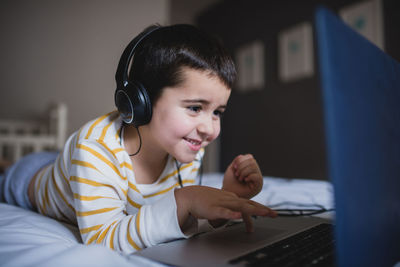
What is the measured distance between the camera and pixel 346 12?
215cm

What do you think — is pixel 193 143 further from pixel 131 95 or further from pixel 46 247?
pixel 46 247

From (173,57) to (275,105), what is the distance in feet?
7.34

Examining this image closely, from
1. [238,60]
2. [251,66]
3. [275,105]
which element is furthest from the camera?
[238,60]

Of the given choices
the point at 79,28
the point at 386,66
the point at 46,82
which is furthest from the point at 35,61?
the point at 386,66

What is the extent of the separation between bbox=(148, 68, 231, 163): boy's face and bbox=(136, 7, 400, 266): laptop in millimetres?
203

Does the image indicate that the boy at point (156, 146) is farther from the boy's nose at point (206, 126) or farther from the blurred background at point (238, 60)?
the blurred background at point (238, 60)

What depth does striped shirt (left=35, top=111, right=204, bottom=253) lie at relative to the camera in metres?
0.48

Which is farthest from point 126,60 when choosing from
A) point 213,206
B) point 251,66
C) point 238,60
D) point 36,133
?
point 238,60

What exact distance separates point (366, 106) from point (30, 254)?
1.55 feet

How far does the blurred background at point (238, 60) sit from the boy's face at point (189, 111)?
67cm

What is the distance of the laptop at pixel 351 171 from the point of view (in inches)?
11.0

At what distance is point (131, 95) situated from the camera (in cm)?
56

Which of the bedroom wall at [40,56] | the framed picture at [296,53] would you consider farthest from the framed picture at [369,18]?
the bedroom wall at [40,56]

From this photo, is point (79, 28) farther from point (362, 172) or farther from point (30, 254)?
point (362, 172)
